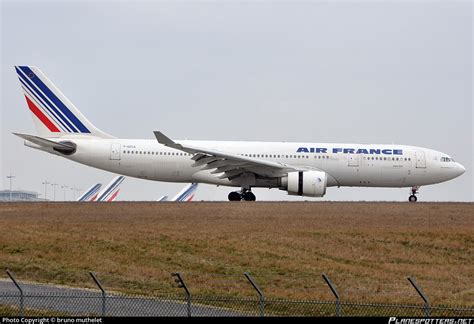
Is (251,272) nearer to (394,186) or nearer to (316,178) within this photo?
(316,178)

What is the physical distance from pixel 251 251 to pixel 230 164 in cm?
1447

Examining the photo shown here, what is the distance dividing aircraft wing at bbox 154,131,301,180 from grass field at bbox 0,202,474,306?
457 centimetres

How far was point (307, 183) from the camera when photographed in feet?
142

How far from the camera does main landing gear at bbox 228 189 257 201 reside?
45.8m

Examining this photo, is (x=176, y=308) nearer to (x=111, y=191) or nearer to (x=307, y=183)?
(x=307, y=183)

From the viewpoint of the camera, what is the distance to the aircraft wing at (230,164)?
140ft

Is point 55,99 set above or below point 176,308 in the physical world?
above

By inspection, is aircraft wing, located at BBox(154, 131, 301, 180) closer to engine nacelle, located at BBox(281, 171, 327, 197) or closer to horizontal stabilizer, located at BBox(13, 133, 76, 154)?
engine nacelle, located at BBox(281, 171, 327, 197)

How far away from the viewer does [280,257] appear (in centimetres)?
2920

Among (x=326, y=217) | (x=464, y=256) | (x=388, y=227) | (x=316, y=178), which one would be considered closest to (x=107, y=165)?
(x=316, y=178)

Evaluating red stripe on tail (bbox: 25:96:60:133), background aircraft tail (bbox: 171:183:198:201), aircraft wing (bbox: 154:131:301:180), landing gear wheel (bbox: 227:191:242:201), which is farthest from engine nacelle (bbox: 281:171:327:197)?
background aircraft tail (bbox: 171:183:198:201)

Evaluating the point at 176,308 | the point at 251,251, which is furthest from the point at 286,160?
the point at 176,308

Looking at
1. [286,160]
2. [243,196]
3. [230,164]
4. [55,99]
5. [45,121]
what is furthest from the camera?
[55,99]

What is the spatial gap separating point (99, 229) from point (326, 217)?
10.1 meters
